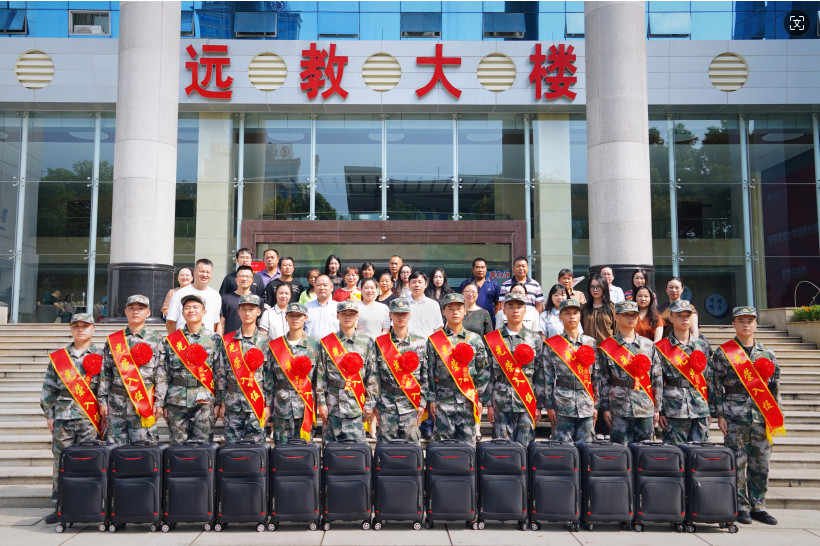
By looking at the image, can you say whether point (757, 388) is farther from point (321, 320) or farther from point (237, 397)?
point (237, 397)

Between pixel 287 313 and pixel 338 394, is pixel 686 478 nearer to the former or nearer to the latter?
pixel 338 394

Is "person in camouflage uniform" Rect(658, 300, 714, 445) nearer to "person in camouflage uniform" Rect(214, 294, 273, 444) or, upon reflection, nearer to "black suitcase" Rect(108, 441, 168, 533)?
"person in camouflage uniform" Rect(214, 294, 273, 444)

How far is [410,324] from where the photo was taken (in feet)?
22.8

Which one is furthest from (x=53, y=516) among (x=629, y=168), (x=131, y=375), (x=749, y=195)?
(x=749, y=195)

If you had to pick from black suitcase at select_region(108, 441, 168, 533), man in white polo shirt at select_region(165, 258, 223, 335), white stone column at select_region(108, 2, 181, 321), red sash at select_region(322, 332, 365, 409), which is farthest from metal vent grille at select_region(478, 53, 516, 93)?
black suitcase at select_region(108, 441, 168, 533)

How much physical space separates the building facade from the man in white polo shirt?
821 centimetres

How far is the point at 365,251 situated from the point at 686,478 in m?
11.0

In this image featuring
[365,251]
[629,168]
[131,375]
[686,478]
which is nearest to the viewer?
[686,478]

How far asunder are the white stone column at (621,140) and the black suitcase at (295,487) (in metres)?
7.63

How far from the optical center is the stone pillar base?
11555 millimetres

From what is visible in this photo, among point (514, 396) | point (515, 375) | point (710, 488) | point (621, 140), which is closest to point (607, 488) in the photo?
point (710, 488)

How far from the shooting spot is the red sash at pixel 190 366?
590 centimetres

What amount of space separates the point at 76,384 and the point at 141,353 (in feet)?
2.19

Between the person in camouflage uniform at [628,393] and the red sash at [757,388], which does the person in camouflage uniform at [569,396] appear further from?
the red sash at [757,388]
